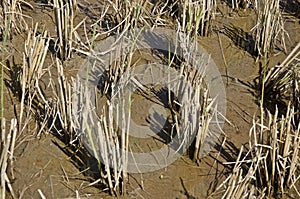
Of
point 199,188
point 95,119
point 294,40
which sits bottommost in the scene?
point 199,188

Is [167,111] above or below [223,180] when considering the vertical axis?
above

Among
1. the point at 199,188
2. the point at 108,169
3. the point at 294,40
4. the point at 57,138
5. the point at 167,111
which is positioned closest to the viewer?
the point at 108,169

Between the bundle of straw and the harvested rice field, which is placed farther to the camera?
the bundle of straw

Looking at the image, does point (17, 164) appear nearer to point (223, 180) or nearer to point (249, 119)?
point (223, 180)

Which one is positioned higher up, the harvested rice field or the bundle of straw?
the bundle of straw

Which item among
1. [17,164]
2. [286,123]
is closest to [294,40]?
[286,123]

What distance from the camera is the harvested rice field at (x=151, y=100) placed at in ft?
5.88

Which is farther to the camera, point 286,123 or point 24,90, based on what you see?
point 24,90

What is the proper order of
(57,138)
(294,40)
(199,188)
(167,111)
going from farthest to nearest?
(294,40)
(167,111)
(57,138)
(199,188)

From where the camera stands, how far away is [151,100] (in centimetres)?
215

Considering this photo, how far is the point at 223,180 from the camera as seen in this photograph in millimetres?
1854

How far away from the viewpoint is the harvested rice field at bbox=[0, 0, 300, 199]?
1.79 m

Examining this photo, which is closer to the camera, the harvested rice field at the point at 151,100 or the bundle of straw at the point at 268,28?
the harvested rice field at the point at 151,100

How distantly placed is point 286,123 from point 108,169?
616mm
